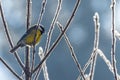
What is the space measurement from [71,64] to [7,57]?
220 centimetres

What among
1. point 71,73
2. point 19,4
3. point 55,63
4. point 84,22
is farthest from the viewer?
point 19,4

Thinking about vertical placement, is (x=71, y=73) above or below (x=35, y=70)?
below

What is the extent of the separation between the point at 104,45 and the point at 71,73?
170cm

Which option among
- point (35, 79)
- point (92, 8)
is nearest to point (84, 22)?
point (92, 8)

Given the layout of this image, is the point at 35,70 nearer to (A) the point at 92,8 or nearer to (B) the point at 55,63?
(B) the point at 55,63

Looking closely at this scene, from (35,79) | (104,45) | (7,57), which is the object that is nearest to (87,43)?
(104,45)

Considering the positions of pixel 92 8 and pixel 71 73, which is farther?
pixel 92 8

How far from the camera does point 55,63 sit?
63.8 ft

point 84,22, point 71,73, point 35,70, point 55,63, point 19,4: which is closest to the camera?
point 35,70

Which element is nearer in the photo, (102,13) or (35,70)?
(35,70)

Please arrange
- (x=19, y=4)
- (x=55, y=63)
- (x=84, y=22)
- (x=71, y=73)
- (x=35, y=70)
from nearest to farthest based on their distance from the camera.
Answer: (x=35, y=70) < (x=71, y=73) < (x=55, y=63) < (x=84, y=22) < (x=19, y=4)

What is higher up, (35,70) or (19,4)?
(35,70)

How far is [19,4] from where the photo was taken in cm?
2281

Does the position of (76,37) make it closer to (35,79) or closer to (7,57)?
(7,57)
